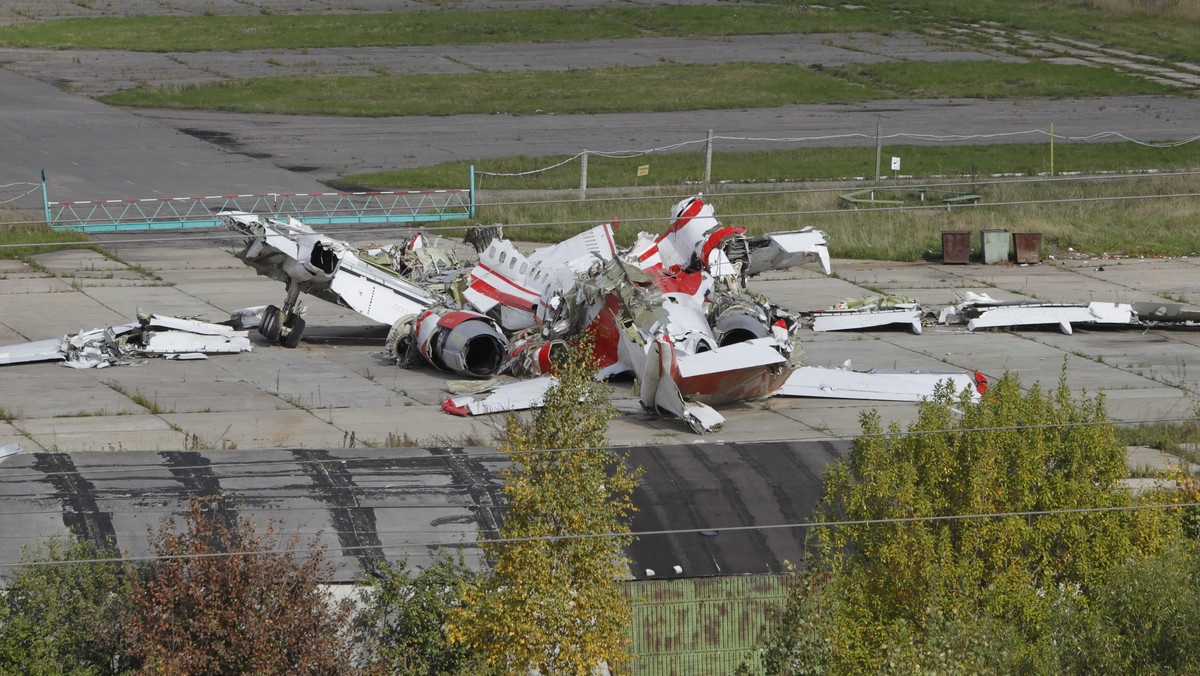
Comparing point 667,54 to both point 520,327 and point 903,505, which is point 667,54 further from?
point 903,505

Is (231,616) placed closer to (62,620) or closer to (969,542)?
(62,620)

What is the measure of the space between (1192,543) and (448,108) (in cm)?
6376

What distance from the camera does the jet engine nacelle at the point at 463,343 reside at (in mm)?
32750

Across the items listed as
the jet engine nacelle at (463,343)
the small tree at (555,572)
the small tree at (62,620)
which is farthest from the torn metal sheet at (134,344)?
the small tree at (555,572)

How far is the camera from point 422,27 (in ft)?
337

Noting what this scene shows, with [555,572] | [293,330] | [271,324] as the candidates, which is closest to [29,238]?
[271,324]

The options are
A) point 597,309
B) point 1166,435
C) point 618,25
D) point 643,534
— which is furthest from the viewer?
point 618,25

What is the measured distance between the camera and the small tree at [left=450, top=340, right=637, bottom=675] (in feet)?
53.7

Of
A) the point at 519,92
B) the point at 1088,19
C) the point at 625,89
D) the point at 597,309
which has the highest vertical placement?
the point at 1088,19

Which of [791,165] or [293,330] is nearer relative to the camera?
[293,330]

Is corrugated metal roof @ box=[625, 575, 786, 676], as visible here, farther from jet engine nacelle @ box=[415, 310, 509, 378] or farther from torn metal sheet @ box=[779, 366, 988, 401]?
jet engine nacelle @ box=[415, 310, 509, 378]

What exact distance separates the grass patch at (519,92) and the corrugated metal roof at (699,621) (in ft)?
202

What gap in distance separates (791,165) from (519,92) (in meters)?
23.2

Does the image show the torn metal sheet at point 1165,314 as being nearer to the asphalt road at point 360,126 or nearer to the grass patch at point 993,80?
the asphalt road at point 360,126
